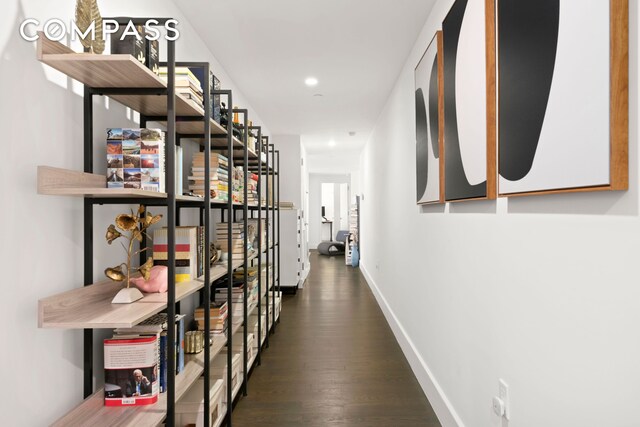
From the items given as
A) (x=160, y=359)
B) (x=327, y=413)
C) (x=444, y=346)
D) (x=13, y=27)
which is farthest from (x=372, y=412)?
(x=13, y=27)

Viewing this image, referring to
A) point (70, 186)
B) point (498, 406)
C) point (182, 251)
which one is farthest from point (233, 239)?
point (498, 406)

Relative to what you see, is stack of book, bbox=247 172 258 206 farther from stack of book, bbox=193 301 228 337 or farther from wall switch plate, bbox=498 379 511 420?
wall switch plate, bbox=498 379 511 420

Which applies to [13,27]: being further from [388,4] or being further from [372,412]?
[372,412]

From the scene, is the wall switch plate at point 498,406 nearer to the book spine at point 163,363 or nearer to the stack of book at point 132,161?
the book spine at point 163,363

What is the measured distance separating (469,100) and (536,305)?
101 cm

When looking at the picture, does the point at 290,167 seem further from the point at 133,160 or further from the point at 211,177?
the point at 133,160

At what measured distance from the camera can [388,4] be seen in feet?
7.78

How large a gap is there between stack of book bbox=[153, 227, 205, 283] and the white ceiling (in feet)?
5.05

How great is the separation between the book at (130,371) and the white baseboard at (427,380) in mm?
1597

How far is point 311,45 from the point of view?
2.96 metres

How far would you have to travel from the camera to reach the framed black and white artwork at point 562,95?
2.85 feet

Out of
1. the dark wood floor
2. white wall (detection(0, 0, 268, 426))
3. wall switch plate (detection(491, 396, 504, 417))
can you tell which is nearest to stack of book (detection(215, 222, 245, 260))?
the dark wood floor

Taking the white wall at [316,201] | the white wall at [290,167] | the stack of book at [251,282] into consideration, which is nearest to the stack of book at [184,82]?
the stack of book at [251,282]

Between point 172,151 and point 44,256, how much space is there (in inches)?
22.3
